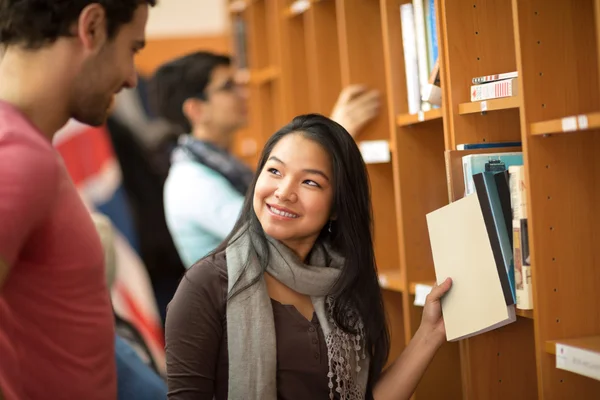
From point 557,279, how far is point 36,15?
49.7 inches

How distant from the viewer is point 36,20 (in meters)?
1.33

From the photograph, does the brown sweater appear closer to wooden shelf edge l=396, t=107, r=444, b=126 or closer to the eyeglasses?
wooden shelf edge l=396, t=107, r=444, b=126

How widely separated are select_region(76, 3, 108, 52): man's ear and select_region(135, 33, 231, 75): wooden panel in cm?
430

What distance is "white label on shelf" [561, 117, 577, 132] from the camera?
169cm

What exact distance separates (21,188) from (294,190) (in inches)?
33.1

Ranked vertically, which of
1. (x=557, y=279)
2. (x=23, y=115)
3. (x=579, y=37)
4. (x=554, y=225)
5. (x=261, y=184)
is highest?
(x=579, y=37)

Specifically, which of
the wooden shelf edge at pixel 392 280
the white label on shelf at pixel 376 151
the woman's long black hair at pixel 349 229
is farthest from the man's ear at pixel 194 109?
the woman's long black hair at pixel 349 229

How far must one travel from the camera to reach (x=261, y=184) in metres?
1.95

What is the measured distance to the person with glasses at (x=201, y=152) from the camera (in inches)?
137

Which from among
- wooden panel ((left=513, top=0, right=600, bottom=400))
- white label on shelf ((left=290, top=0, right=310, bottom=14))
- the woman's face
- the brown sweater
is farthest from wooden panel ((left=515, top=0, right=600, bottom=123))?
white label on shelf ((left=290, top=0, right=310, bottom=14))

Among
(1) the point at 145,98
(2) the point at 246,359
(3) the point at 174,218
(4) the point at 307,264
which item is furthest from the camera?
(1) the point at 145,98

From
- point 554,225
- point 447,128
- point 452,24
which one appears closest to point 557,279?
point 554,225

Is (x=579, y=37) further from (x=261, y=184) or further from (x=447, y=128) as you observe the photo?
(x=261, y=184)

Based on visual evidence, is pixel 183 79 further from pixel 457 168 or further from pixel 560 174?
pixel 560 174
